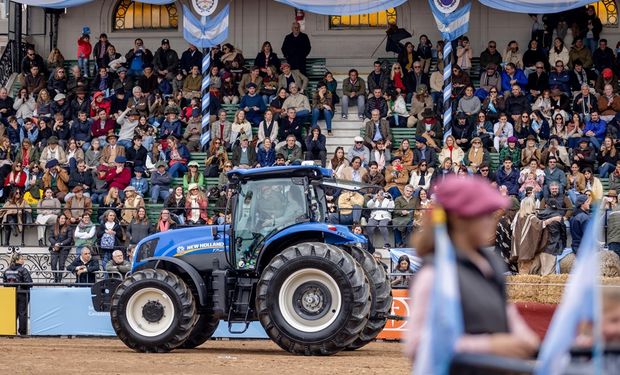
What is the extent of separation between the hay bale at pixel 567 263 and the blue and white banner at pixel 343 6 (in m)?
8.18

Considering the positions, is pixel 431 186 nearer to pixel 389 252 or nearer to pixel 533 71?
pixel 389 252

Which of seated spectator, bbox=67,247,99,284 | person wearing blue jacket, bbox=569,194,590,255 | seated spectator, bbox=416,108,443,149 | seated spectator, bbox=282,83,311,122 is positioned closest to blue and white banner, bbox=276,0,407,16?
seated spectator, bbox=282,83,311,122

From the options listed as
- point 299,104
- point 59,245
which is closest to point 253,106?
point 299,104

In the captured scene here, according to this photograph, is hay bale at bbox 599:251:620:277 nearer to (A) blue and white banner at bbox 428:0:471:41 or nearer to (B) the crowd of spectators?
(B) the crowd of spectators

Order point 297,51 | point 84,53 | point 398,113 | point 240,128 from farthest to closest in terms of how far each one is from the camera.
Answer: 1. point 84,53
2. point 297,51
3. point 398,113
4. point 240,128

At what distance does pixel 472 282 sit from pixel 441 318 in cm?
31

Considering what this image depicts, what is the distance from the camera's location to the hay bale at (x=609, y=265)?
2081 centimetres

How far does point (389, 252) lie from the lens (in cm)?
2373

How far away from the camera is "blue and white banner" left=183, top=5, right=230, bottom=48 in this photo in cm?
2880

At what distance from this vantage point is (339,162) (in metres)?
26.6

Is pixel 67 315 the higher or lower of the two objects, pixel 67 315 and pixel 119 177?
the lower

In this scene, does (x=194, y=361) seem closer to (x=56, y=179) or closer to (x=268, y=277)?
(x=268, y=277)

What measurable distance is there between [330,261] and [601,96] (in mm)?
13211

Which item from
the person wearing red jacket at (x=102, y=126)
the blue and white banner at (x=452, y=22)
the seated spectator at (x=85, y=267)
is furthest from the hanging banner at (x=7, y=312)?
the blue and white banner at (x=452, y=22)
